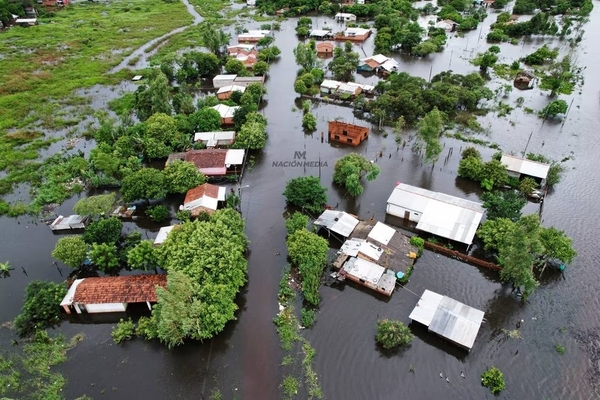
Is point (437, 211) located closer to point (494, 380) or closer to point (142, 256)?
point (494, 380)

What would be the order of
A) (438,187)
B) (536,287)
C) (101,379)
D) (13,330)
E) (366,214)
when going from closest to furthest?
(101,379)
(13,330)
(536,287)
(366,214)
(438,187)

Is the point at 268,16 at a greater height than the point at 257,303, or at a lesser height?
greater

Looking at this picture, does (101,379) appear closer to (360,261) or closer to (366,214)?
(360,261)

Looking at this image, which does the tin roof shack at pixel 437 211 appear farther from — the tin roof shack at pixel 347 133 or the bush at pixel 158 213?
the bush at pixel 158 213

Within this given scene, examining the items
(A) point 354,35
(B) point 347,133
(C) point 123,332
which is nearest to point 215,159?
(B) point 347,133

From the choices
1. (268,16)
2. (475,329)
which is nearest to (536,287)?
(475,329)
